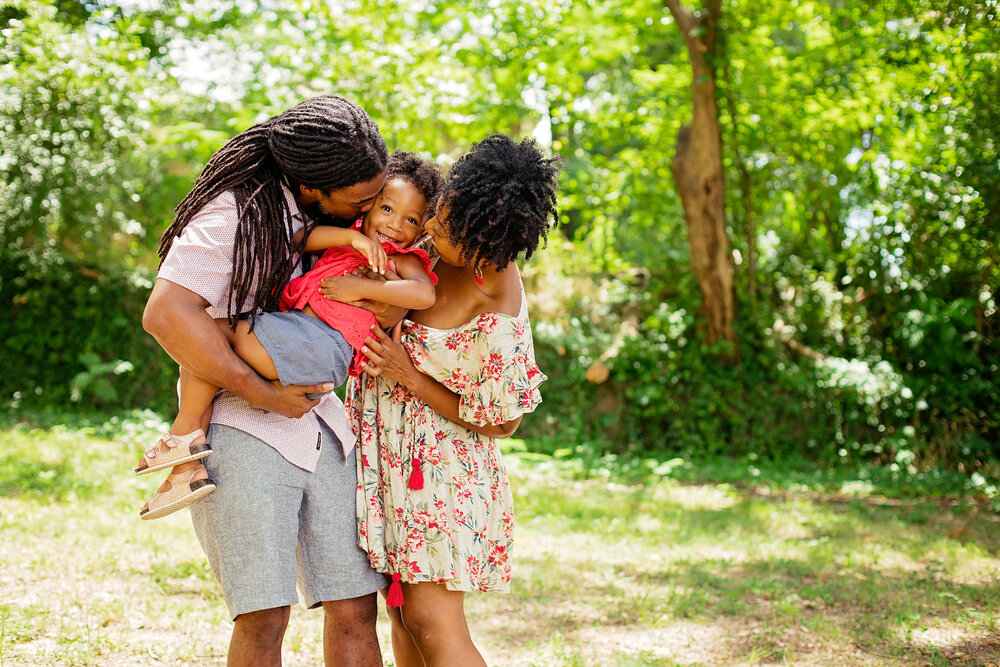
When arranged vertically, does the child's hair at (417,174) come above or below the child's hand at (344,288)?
above

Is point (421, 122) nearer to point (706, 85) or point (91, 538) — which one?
point (706, 85)

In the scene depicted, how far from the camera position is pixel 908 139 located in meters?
9.13

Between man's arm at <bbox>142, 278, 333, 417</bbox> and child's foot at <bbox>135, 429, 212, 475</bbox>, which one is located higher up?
man's arm at <bbox>142, 278, 333, 417</bbox>

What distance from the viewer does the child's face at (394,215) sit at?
2352 mm

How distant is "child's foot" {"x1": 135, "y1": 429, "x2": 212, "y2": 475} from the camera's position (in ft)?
6.53

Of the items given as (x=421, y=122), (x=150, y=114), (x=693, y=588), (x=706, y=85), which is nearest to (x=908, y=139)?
(x=706, y=85)

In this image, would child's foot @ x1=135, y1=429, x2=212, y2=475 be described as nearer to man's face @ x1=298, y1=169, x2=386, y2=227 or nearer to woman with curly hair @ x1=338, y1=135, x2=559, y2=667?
woman with curly hair @ x1=338, y1=135, x2=559, y2=667

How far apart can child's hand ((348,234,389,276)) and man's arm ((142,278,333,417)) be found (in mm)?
408

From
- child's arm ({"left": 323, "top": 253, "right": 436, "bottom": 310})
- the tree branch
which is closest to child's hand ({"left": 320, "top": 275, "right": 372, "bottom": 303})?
child's arm ({"left": 323, "top": 253, "right": 436, "bottom": 310})

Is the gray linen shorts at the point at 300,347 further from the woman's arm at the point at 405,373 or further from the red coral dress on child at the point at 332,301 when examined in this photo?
the woman's arm at the point at 405,373

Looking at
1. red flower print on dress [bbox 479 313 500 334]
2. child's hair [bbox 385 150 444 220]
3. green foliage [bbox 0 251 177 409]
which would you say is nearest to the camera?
red flower print on dress [bbox 479 313 500 334]

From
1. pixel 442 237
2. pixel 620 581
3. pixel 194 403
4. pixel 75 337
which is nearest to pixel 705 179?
pixel 620 581

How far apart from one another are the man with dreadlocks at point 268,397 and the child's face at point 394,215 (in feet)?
0.20

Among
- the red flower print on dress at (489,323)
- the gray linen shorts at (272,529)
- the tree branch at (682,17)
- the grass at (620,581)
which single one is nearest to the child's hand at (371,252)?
the red flower print on dress at (489,323)
